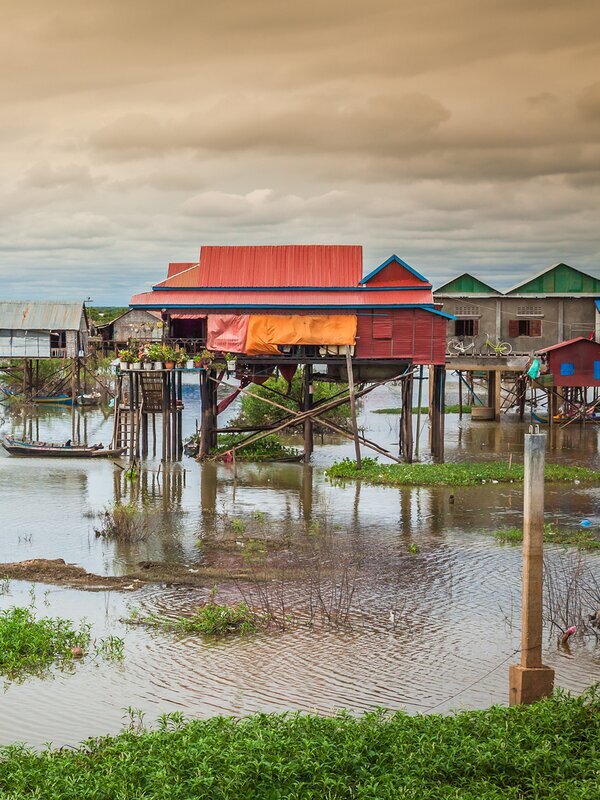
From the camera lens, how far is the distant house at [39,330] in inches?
2034

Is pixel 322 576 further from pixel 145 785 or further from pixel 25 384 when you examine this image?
pixel 25 384

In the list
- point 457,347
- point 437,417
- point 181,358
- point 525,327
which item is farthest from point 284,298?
point 525,327

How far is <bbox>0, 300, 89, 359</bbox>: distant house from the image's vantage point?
5166cm

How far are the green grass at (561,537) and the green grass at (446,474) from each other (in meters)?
6.30

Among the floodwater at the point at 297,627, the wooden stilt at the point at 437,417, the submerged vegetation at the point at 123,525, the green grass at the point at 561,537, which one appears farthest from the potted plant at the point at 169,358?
the green grass at the point at 561,537

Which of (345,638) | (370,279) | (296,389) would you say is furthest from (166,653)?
(296,389)

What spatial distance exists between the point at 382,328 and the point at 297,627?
19.1m

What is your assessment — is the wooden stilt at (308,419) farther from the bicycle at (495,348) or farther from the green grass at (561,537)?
the bicycle at (495,348)

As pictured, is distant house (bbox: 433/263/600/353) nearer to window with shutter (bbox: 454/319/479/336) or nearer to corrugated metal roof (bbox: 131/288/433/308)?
window with shutter (bbox: 454/319/479/336)

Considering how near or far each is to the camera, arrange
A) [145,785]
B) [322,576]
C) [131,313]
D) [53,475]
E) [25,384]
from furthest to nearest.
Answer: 1. [131,313]
2. [25,384]
3. [53,475]
4. [322,576]
5. [145,785]

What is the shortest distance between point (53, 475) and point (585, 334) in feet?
80.2

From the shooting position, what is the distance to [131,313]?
61.7 metres

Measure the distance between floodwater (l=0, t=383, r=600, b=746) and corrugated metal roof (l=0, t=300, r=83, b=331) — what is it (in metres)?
20.1

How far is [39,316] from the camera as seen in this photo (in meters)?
52.2
